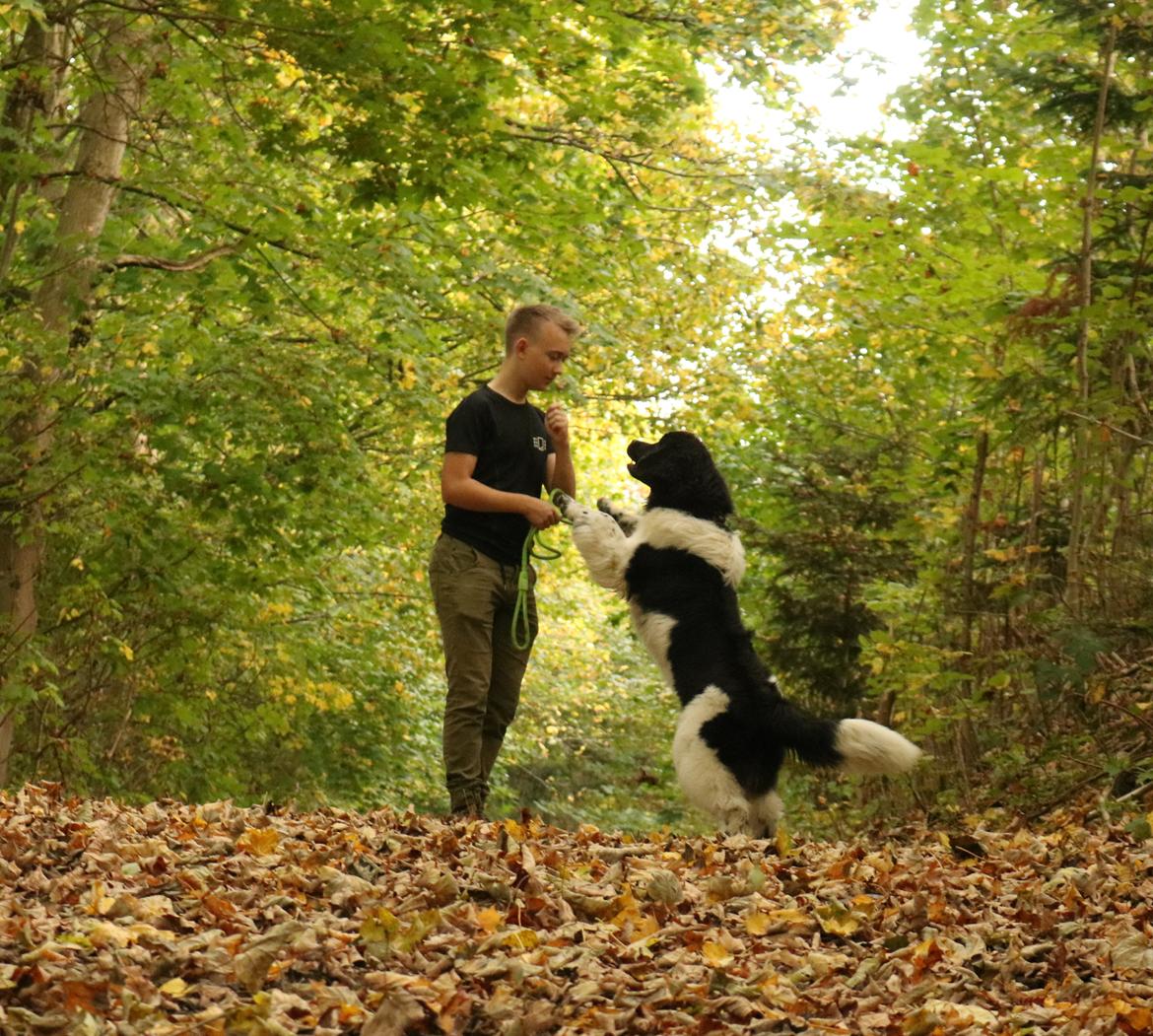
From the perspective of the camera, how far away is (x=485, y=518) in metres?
→ 6.28

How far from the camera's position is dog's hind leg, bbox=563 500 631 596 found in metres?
6.64

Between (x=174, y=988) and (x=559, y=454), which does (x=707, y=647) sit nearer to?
(x=559, y=454)

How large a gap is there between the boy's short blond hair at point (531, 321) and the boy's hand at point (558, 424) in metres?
0.34

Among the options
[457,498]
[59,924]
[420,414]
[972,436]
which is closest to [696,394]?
[420,414]

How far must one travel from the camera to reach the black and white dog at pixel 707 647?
19.6 feet

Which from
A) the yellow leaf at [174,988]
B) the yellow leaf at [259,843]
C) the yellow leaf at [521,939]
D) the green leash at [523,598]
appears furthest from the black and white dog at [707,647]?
the yellow leaf at [174,988]

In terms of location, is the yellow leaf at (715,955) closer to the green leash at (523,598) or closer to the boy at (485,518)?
the boy at (485,518)

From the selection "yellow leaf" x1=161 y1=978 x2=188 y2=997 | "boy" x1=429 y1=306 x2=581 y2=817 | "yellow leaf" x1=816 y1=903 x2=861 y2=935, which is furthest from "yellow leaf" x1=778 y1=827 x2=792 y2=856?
"yellow leaf" x1=161 y1=978 x2=188 y2=997

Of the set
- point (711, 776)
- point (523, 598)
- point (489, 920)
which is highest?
point (523, 598)

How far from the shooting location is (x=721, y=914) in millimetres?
4383

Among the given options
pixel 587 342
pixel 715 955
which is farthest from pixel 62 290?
pixel 715 955

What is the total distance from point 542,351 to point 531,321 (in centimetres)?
14

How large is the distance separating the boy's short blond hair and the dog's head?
821mm

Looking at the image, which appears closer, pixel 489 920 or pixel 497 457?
pixel 489 920
